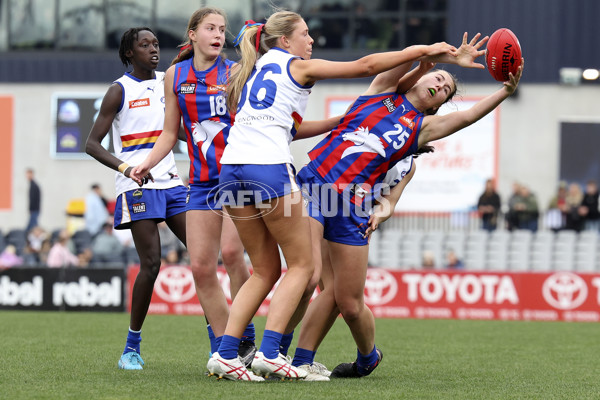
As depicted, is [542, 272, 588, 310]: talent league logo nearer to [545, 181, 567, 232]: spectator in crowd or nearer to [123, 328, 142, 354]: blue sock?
[545, 181, 567, 232]: spectator in crowd

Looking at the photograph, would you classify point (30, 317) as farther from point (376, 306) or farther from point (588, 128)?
point (588, 128)

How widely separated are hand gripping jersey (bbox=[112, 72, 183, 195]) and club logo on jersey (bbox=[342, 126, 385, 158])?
1.41 metres

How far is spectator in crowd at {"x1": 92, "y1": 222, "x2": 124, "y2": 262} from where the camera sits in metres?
15.6

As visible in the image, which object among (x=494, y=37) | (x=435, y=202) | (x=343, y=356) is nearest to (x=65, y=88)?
(x=435, y=202)

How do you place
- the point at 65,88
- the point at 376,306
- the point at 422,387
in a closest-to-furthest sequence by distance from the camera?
the point at 422,387
the point at 376,306
the point at 65,88

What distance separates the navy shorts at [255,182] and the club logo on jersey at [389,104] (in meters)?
0.87

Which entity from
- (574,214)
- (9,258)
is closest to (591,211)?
(574,214)

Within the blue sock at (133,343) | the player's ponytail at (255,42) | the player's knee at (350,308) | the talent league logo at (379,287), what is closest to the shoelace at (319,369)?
the player's knee at (350,308)

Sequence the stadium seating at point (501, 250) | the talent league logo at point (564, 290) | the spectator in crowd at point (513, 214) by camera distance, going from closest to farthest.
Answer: the talent league logo at point (564, 290) → the stadium seating at point (501, 250) → the spectator in crowd at point (513, 214)

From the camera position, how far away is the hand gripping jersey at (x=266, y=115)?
5426 millimetres

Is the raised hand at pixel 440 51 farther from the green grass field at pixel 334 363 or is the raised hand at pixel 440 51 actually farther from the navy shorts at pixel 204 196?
the green grass field at pixel 334 363

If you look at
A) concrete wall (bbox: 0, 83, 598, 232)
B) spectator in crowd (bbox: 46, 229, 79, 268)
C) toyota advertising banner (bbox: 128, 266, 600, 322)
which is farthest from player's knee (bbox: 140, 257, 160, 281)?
concrete wall (bbox: 0, 83, 598, 232)

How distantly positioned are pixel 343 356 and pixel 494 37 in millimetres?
2936

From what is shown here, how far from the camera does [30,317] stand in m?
12.1
